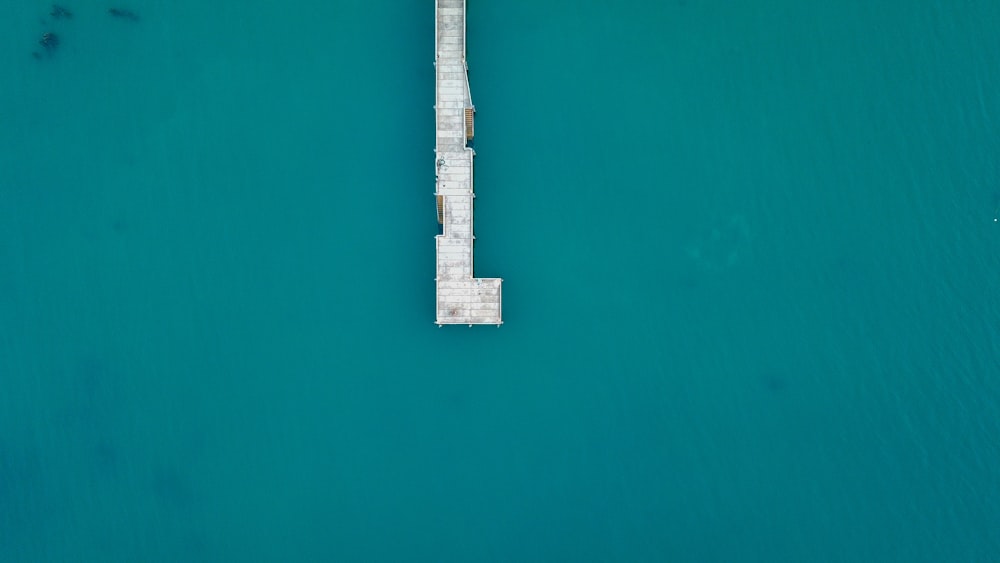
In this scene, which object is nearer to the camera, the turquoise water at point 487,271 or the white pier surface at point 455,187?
the white pier surface at point 455,187

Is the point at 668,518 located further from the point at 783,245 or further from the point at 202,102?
the point at 202,102

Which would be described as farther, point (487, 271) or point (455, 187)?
point (487, 271)

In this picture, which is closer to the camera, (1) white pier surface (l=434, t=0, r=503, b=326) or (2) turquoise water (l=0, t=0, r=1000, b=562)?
(1) white pier surface (l=434, t=0, r=503, b=326)

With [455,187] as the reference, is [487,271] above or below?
below
